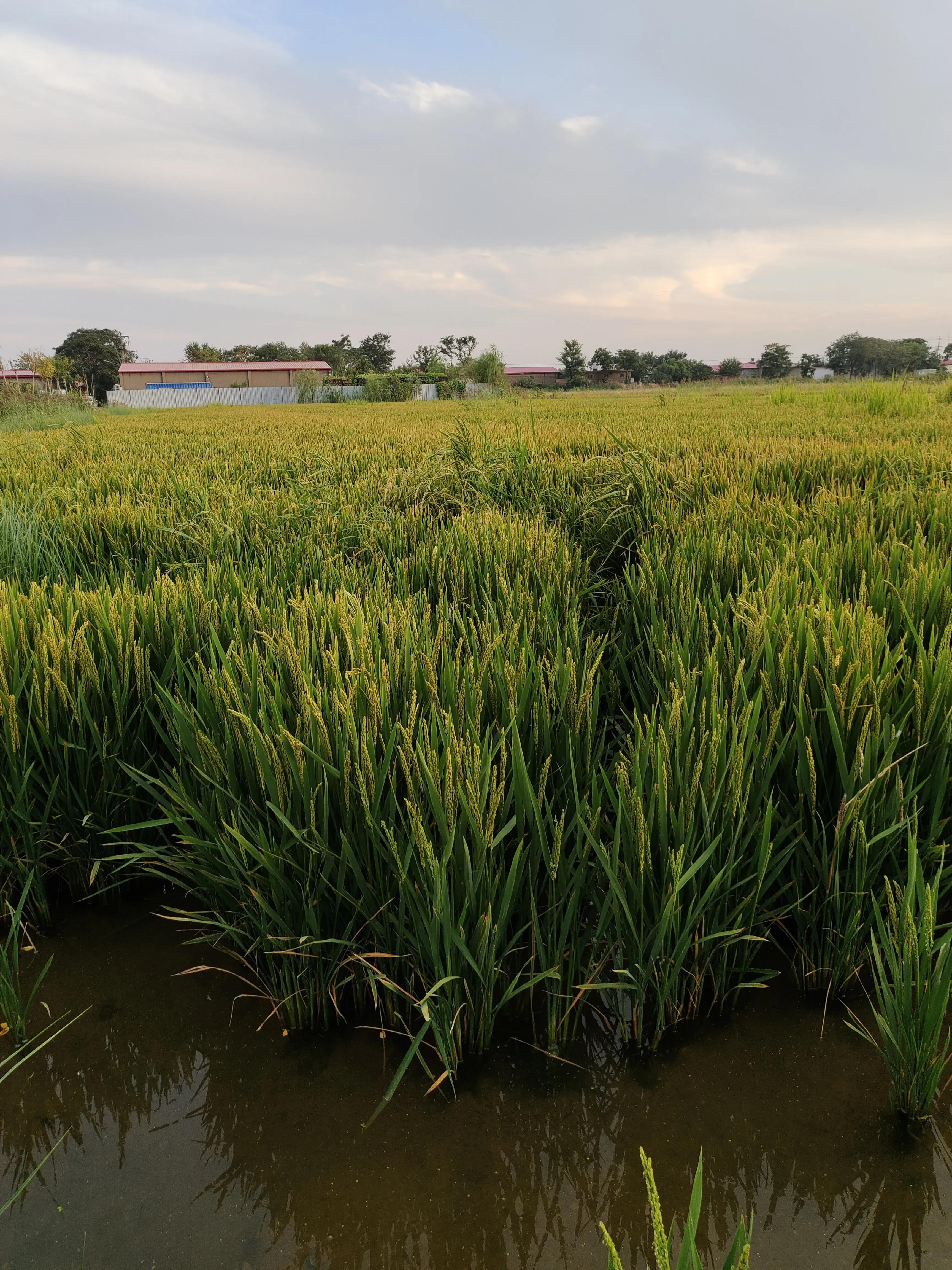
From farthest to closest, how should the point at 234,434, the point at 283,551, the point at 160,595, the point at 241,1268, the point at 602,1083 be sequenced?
the point at 234,434 < the point at 283,551 < the point at 160,595 < the point at 602,1083 < the point at 241,1268

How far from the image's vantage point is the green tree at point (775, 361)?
70.8m

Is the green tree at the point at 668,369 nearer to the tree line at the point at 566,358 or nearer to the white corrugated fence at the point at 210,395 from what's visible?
the tree line at the point at 566,358

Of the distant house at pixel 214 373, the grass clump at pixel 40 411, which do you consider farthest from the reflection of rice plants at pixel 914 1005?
the distant house at pixel 214 373

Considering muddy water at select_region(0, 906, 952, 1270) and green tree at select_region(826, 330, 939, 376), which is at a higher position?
green tree at select_region(826, 330, 939, 376)

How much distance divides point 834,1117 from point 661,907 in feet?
1.14

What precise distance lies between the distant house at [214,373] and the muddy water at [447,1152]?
57.5 meters

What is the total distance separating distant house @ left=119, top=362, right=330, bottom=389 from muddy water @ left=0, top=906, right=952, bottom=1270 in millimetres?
57515

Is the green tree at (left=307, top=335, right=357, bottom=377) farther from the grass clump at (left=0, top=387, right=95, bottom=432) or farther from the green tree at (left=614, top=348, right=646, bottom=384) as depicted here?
the grass clump at (left=0, top=387, right=95, bottom=432)

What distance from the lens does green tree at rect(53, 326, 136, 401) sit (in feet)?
215

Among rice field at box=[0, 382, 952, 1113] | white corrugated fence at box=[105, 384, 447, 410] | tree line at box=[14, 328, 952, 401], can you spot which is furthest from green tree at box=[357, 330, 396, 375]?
rice field at box=[0, 382, 952, 1113]

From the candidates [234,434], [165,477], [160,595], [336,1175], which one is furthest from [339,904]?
[234,434]

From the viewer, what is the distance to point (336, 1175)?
958 mm

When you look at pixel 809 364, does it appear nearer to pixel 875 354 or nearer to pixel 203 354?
pixel 875 354

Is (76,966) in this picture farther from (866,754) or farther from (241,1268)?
(866,754)
